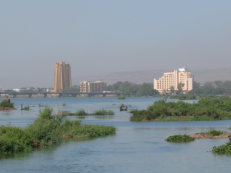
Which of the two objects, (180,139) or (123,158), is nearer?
(123,158)

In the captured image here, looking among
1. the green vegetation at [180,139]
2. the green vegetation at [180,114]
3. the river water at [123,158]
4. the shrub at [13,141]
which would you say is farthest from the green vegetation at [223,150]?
the green vegetation at [180,114]

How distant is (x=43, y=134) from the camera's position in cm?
3881

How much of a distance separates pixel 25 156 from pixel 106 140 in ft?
35.0

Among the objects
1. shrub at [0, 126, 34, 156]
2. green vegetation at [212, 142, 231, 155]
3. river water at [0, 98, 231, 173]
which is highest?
shrub at [0, 126, 34, 156]

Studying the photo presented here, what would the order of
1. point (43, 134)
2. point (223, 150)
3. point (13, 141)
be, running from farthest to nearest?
point (43, 134) → point (13, 141) → point (223, 150)

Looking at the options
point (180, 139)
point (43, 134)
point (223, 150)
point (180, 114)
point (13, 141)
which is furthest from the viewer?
point (180, 114)

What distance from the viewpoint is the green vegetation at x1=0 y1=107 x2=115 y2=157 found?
35.2m

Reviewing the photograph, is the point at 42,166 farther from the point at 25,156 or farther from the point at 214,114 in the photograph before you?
the point at 214,114

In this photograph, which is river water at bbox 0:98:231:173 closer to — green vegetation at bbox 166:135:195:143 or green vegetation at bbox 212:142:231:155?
green vegetation at bbox 212:142:231:155

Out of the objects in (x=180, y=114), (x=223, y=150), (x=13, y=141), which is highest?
(x=180, y=114)

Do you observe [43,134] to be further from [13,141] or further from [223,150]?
[223,150]

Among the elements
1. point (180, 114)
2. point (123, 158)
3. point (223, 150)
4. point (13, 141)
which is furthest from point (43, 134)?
point (180, 114)

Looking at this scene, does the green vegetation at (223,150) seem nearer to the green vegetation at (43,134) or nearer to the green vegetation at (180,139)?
the green vegetation at (180,139)

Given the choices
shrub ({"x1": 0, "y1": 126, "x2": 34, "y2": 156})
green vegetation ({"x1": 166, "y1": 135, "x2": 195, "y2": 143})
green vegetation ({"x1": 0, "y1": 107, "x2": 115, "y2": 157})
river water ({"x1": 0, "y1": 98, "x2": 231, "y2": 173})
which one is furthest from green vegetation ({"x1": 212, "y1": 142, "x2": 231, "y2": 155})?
shrub ({"x1": 0, "y1": 126, "x2": 34, "y2": 156})
